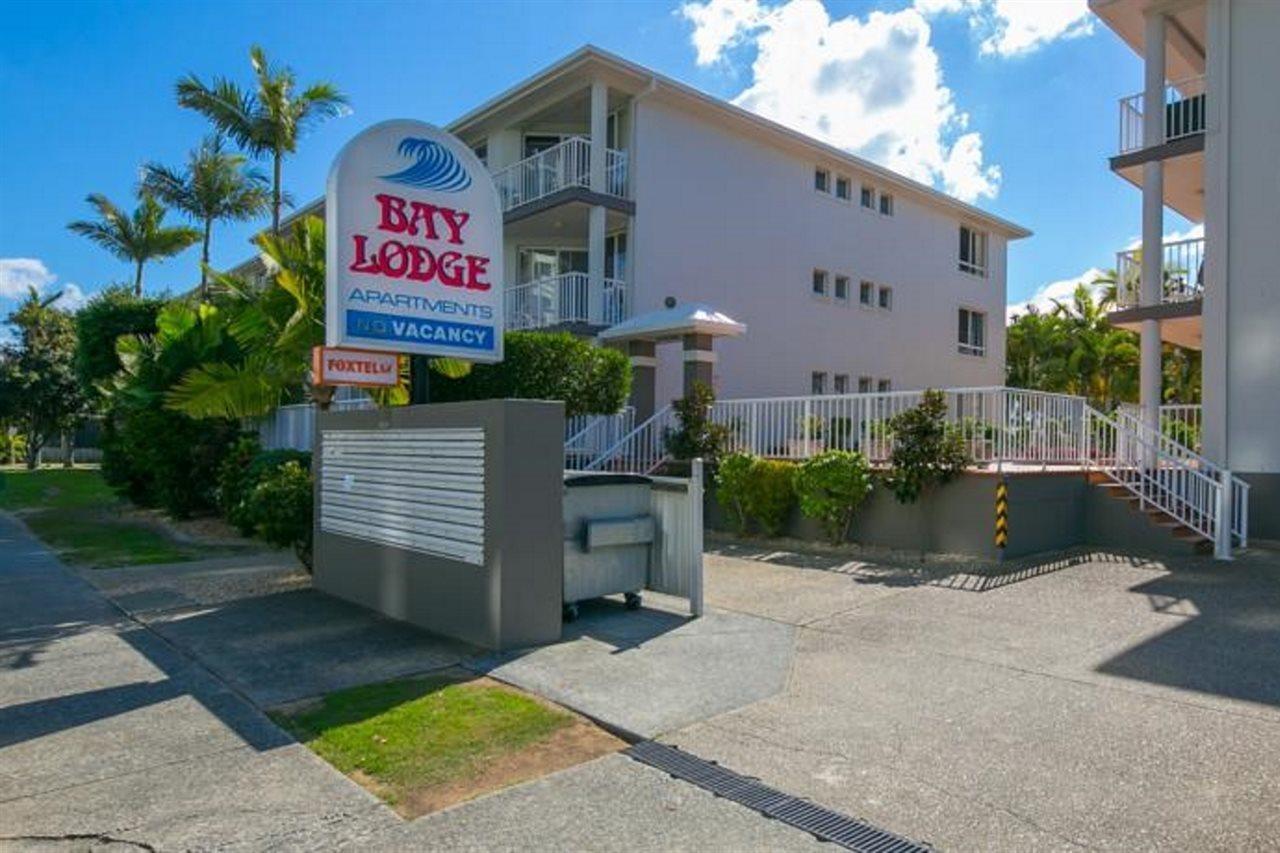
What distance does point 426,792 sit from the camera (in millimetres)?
4086

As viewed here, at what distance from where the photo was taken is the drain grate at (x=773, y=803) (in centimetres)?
360

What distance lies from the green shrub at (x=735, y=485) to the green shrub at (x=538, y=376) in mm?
2892

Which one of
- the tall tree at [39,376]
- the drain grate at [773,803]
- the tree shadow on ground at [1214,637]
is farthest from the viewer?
the tall tree at [39,376]

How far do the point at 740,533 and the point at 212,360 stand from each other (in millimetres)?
9961

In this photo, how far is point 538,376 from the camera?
14.3 meters

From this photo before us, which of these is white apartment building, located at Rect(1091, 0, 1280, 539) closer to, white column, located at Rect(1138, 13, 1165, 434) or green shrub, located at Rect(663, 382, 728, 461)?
white column, located at Rect(1138, 13, 1165, 434)

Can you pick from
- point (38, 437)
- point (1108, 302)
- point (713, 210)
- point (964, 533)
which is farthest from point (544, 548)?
point (38, 437)

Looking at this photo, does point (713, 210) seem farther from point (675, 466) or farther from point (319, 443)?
point (319, 443)

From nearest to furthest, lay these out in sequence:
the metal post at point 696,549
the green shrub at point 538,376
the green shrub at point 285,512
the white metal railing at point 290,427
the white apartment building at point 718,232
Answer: the metal post at point 696,549 → the green shrub at point 285,512 → the green shrub at point 538,376 → the white metal railing at point 290,427 → the white apartment building at point 718,232

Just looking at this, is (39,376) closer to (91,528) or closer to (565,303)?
(91,528)

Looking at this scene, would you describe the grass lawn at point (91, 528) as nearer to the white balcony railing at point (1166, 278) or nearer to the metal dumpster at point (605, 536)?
the metal dumpster at point (605, 536)

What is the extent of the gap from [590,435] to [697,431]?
241 cm

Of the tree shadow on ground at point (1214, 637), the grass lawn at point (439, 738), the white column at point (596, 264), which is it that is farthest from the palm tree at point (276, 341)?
the tree shadow on ground at point (1214, 637)

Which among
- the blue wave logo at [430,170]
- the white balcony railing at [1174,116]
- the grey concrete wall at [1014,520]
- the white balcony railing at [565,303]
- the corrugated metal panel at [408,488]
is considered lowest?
the grey concrete wall at [1014,520]
